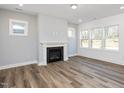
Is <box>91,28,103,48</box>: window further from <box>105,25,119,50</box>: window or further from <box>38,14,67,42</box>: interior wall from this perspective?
<box>38,14,67,42</box>: interior wall

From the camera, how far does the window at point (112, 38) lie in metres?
4.83

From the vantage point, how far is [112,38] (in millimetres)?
5043

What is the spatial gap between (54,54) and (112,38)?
3.40 metres

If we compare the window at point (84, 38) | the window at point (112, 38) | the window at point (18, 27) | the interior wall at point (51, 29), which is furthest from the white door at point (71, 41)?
the window at point (18, 27)

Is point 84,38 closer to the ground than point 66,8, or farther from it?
closer to the ground

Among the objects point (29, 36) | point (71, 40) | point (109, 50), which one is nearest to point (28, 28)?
point (29, 36)

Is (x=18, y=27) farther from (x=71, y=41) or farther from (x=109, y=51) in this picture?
(x=109, y=51)

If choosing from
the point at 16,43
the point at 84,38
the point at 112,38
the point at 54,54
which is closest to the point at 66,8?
the point at 54,54

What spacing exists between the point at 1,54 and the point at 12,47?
52 cm

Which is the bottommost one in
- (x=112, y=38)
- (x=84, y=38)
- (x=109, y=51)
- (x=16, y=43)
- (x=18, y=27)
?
(x=109, y=51)

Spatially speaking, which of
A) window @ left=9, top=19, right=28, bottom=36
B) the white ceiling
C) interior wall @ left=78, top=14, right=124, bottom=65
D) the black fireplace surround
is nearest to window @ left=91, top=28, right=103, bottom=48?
interior wall @ left=78, top=14, right=124, bottom=65

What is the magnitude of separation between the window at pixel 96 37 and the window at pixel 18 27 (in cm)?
Result: 429

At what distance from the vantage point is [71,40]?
697cm

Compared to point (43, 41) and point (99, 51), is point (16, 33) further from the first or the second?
point (99, 51)
